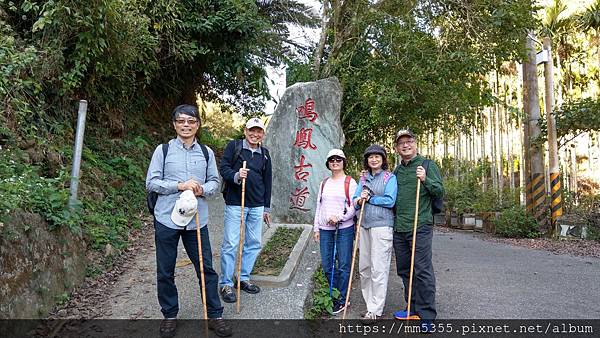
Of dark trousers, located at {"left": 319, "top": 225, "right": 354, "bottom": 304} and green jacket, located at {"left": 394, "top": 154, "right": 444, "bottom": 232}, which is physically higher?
green jacket, located at {"left": 394, "top": 154, "right": 444, "bottom": 232}

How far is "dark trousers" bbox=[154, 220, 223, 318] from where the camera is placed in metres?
3.02

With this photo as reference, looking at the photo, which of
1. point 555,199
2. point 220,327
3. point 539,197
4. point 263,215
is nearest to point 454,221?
point 539,197

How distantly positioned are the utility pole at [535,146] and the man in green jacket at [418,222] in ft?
29.1

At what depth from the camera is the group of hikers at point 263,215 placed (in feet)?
10.0

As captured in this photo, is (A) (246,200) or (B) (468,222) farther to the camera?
(B) (468,222)

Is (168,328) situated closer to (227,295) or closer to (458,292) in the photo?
(227,295)

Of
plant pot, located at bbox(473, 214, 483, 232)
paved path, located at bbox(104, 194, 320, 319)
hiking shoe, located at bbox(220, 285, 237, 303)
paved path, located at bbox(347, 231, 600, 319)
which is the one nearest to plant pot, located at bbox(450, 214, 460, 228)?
plant pot, located at bbox(473, 214, 483, 232)

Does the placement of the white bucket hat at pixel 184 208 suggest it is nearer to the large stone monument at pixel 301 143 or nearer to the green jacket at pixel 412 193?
the green jacket at pixel 412 193

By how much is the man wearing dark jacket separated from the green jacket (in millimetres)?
1280

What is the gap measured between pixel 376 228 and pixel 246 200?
1251mm

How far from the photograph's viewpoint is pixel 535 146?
1127 centimetres

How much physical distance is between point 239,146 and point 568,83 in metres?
20.7

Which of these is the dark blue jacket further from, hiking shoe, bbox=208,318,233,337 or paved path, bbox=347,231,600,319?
paved path, bbox=347,231,600,319

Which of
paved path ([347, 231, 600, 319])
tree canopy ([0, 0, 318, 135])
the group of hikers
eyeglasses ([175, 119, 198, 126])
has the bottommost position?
paved path ([347, 231, 600, 319])
